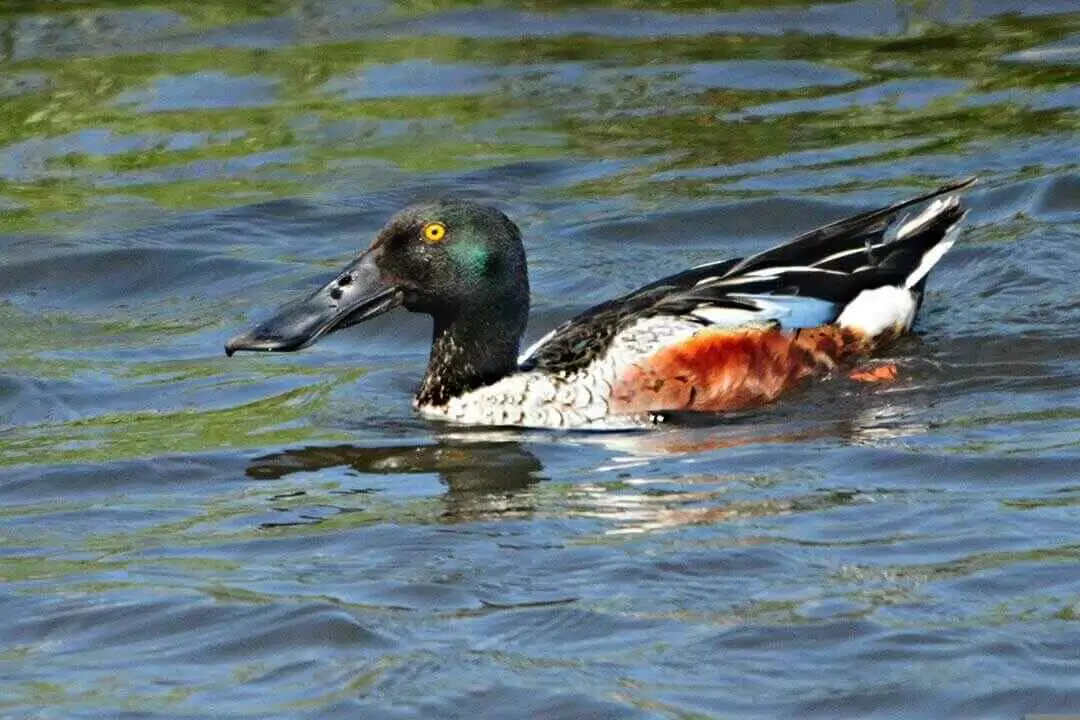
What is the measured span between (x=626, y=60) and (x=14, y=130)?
387cm

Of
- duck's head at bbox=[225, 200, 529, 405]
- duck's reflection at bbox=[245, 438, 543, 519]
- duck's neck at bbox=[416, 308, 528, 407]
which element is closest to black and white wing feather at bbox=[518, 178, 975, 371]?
duck's neck at bbox=[416, 308, 528, 407]

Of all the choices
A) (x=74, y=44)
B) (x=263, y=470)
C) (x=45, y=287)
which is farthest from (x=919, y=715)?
(x=74, y=44)

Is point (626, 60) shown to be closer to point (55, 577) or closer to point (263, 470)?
point (263, 470)

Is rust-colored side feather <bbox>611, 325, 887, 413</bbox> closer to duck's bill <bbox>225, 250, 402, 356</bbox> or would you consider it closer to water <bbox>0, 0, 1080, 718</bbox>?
water <bbox>0, 0, 1080, 718</bbox>

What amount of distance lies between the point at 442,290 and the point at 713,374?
118cm

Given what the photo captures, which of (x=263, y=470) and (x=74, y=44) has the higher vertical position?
(x=74, y=44)

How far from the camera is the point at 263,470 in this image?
9203 mm

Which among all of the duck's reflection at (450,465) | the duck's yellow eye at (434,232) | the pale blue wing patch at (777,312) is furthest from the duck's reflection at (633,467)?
the duck's yellow eye at (434,232)

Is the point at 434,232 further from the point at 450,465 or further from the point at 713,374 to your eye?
the point at 713,374

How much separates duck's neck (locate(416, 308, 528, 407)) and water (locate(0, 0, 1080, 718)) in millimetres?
222

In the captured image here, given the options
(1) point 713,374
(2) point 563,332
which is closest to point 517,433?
(2) point 563,332

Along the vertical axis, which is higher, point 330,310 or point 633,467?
point 330,310

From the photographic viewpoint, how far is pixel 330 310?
9.91 metres

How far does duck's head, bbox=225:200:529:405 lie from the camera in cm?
990
